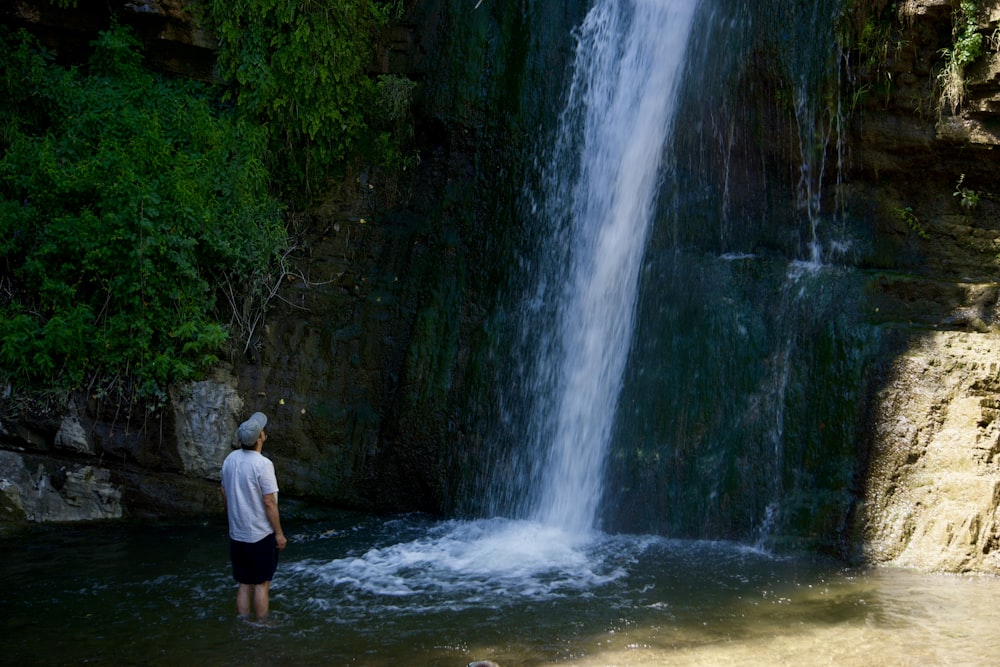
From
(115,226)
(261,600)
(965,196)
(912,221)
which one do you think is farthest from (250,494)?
(965,196)

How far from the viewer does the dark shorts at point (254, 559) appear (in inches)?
219

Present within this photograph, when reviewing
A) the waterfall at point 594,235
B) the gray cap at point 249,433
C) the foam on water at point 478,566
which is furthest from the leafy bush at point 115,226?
the gray cap at point 249,433

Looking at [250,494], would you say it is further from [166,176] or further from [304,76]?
[304,76]

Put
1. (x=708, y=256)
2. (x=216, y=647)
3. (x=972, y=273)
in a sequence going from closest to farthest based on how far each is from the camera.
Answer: (x=216, y=647) → (x=972, y=273) → (x=708, y=256)

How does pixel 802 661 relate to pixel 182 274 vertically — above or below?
below

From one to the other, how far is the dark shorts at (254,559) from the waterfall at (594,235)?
312 cm

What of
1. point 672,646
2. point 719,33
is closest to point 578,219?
point 719,33

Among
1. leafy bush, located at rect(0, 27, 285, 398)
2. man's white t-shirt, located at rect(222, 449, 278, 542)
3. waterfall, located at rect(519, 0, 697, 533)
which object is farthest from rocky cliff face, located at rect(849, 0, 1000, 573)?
leafy bush, located at rect(0, 27, 285, 398)

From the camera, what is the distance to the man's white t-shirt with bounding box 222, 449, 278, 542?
217 inches

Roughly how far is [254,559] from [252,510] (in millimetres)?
314

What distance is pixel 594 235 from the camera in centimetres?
876

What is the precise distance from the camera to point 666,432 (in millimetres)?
7887

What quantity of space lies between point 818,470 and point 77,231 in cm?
696

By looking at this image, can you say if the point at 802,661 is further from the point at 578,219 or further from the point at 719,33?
the point at 719,33
